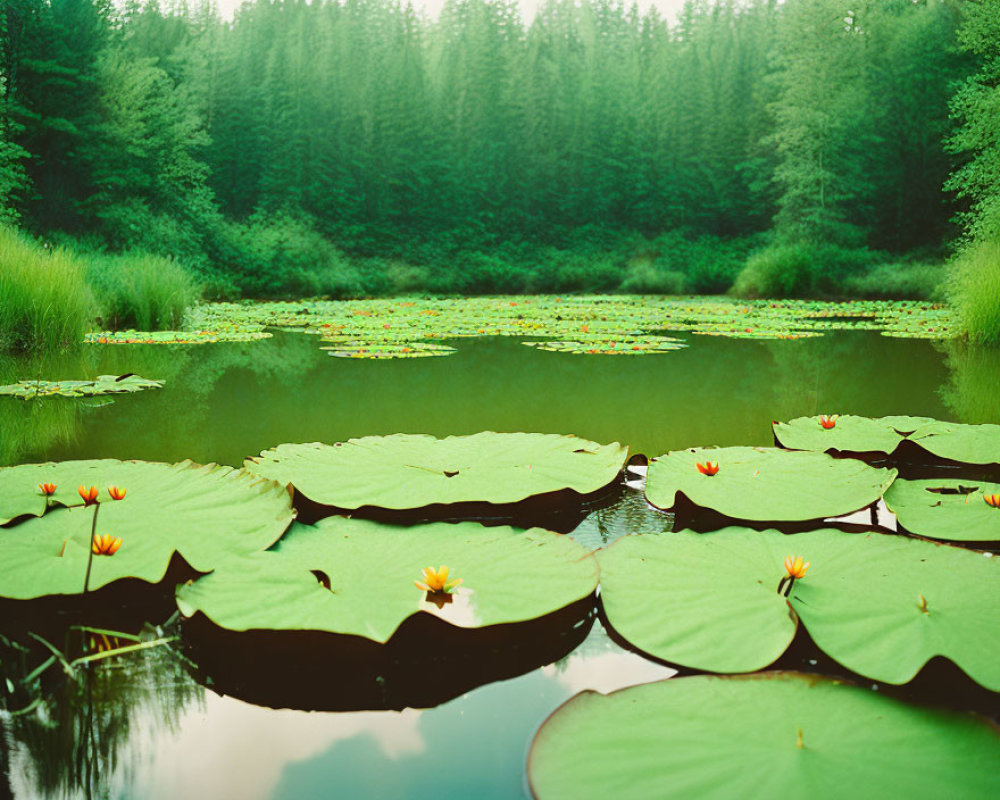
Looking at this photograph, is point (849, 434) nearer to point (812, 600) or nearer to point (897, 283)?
point (812, 600)

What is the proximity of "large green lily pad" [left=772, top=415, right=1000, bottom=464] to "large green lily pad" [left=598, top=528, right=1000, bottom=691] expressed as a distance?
689mm

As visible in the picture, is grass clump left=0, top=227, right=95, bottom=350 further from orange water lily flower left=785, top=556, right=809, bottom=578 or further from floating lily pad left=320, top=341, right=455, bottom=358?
orange water lily flower left=785, top=556, right=809, bottom=578

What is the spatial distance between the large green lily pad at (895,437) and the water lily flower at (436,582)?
116 cm

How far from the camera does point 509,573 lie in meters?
1.07

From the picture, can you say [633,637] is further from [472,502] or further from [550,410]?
[550,410]

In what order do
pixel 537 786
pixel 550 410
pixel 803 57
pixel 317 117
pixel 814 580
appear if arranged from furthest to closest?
1. pixel 317 117
2. pixel 803 57
3. pixel 550 410
4. pixel 814 580
5. pixel 537 786

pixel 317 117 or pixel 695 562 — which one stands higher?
pixel 317 117

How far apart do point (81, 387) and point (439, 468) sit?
2125 millimetres

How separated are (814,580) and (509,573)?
43cm

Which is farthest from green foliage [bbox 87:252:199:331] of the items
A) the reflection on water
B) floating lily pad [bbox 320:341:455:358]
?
floating lily pad [bbox 320:341:455:358]

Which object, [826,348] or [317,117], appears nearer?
[826,348]

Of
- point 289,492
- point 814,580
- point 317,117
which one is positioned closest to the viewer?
point 814,580

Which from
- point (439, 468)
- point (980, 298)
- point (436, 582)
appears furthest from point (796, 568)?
point (980, 298)

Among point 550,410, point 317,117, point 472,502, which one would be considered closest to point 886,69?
point 317,117
